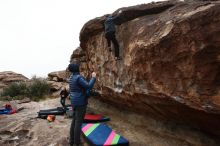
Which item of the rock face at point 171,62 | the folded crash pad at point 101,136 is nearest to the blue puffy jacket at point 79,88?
the folded crash pad at point 101,136

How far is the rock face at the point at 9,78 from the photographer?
941 inches

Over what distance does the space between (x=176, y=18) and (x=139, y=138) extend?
3452mm

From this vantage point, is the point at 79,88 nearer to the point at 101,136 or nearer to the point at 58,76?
the point at 101,136

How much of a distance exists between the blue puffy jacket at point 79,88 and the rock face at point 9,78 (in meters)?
18.2

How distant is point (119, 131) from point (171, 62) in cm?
324

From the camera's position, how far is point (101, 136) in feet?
23.4

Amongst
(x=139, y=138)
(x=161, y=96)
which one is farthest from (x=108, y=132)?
(x=161, y=96)

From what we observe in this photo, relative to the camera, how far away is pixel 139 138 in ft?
24.6

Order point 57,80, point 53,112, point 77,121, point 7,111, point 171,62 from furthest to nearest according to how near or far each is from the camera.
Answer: point 57,80 → point 7,111 → point 53,112 → point 77,121 → point 171,62

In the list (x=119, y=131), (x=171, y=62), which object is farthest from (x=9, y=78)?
(x=171, y=62)

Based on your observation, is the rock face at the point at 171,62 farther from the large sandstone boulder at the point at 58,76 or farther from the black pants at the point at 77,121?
the large sandstone boulder at the point at 58,76

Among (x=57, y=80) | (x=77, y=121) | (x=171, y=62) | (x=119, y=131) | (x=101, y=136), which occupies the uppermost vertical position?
(x=171, y=62)

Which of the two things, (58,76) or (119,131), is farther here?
(58,76)

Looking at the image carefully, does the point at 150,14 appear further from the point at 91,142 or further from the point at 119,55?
the point at 91,142
